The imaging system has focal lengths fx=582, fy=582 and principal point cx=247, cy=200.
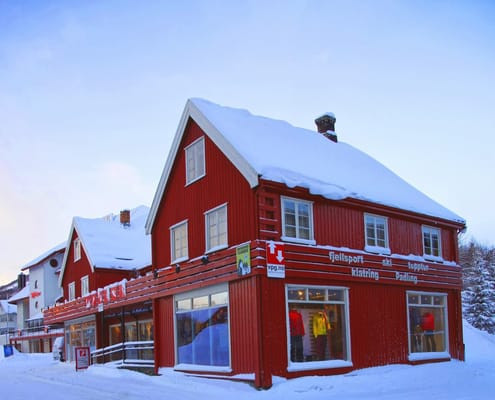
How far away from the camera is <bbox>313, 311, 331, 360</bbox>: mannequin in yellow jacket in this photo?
57.3 feet

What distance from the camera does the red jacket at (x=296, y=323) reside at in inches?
655

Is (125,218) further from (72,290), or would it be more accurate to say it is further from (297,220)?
(297,220)

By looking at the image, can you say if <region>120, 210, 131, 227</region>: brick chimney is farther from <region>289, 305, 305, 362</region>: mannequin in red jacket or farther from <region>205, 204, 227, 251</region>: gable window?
<region>289, 305, 305, 362</region>: mannequin in red jacket

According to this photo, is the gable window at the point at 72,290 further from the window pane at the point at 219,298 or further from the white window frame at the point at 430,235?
the white window frame at the point at 430,235

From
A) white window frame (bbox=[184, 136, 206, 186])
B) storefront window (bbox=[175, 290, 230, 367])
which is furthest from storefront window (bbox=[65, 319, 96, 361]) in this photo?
white window frame (bbox=[184, 136, 206, 186])

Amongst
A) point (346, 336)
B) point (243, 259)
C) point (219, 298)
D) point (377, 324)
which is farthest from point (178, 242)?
point (377, 324)

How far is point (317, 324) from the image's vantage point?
57.6ft

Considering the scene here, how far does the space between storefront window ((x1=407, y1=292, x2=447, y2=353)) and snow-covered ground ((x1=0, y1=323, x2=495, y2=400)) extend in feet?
2.97

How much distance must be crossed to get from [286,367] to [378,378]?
273 centimetres

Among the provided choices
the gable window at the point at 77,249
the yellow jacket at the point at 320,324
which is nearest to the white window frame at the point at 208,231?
the yellow jacket at the point at 320,324

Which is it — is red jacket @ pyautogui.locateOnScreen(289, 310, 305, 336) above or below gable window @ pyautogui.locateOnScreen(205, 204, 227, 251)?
below

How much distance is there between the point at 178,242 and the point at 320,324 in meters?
6.33

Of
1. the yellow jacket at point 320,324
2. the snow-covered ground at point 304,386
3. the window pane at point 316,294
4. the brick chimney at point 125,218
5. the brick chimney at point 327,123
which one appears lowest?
the snow-covered ground at point 304,386

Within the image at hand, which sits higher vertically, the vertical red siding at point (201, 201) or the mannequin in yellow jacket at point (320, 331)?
the vertical red siding at point (201, 201)
